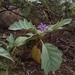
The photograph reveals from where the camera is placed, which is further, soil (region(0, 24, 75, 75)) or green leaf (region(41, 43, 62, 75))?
soil (region(0, 24, 75, 75))

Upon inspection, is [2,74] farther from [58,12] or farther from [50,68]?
[58,12]

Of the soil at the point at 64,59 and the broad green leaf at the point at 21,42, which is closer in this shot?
the broad green leaf at the point at 21,42

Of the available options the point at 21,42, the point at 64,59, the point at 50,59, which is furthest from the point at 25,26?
the point at 64,59

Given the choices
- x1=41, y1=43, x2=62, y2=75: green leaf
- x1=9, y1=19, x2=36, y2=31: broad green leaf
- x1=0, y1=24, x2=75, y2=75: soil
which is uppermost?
x1=9, y1=19, x2=36, y2=31: broad green leaf

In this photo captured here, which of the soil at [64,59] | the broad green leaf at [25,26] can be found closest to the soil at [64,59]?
the soil at [64,59]

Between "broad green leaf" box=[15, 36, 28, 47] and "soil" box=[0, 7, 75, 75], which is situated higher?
"broad green leaf" box=[15, 36, 28, 47]

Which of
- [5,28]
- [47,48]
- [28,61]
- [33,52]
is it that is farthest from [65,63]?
[5,28]

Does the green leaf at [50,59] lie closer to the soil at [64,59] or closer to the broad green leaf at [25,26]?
the broad green leaf at [25,26]

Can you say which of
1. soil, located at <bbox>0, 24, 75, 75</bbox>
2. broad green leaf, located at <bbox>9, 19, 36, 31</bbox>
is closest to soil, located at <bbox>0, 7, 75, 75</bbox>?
soil, located at <bbox>0, 24, 75, 75</bbox>

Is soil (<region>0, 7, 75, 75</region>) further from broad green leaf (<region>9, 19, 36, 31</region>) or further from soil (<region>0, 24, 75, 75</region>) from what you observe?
broad green leaf (<region>9, 19, 36, 31</region>)

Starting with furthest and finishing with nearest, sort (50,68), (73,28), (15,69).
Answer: (73,28) → (15,69) → (50,68)

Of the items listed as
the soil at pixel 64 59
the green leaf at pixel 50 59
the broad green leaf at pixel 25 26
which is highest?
the broad green leaf at pixel 25 26
